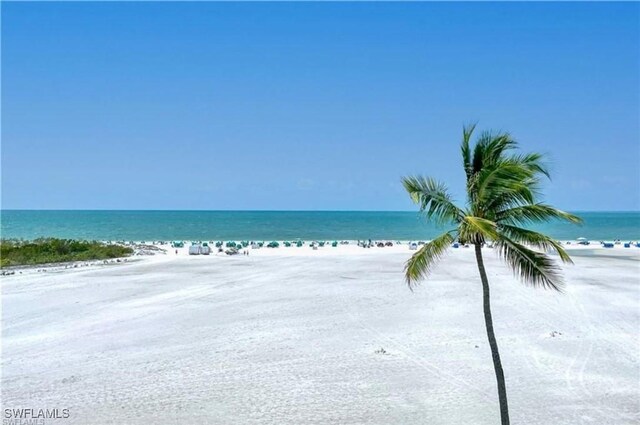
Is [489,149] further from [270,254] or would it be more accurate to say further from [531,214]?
[270,254]

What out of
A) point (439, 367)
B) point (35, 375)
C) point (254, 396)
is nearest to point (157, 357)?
point (35, 375)

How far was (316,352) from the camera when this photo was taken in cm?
1698

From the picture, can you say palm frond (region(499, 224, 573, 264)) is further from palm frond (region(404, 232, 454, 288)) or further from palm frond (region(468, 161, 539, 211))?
palm frond (region(404, 232, 454, 288))

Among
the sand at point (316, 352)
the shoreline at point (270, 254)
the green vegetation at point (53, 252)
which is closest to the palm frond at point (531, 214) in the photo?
the sand at point (316, 352)

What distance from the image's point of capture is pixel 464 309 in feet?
77.5

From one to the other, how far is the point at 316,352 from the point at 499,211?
969 centimetres

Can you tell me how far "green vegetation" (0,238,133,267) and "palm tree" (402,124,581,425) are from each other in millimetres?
38419

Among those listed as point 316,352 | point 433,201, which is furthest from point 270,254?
point 433,201

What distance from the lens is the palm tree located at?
8344 millimetres

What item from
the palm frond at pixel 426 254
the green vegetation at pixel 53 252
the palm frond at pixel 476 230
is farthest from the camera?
the green vegetation at pixel 53 252

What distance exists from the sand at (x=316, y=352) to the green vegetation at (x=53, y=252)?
35.4 feet

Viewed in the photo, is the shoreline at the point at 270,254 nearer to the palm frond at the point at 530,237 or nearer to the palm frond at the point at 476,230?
the palm frond at the point at 476,230

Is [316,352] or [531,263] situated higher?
Answer: [531,263]

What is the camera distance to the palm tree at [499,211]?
834cm
